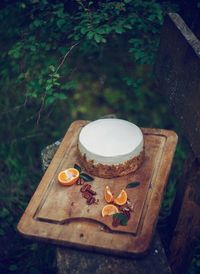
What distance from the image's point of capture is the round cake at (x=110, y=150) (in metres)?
2.81

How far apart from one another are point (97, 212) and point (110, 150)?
473 millimetres

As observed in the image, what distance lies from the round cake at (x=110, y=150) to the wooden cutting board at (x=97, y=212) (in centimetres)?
8

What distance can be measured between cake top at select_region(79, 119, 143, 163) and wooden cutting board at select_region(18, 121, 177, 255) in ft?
0.73

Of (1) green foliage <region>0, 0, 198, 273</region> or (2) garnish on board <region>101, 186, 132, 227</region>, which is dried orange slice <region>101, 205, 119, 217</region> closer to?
(2) garnish on board <region>101, 186, 132, 227</region>

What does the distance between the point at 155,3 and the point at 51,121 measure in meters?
2.05

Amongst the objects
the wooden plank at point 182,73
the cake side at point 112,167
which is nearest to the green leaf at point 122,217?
the cake side at point 112,167

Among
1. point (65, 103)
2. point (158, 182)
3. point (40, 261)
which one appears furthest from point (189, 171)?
point (65, 103)

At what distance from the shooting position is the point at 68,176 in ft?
9.50

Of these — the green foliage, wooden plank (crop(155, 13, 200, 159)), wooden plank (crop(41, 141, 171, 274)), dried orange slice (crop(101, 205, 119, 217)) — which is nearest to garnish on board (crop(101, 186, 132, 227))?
dried orange slice (crop(101, 205, 119, 217))

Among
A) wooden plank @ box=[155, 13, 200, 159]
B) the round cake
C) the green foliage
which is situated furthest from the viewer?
the green foliage

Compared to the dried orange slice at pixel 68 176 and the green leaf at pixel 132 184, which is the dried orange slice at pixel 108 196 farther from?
the dried orange slice at pixel 68 176

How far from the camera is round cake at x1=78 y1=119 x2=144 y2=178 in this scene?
2809 mm

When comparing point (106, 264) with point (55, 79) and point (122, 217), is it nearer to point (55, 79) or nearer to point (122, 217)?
point (122, 217)

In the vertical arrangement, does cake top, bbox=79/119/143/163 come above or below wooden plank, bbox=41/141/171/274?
above
